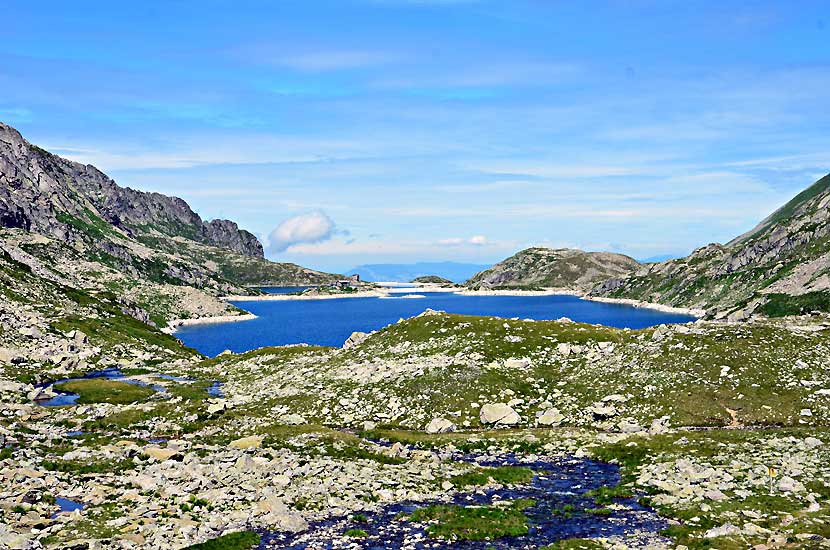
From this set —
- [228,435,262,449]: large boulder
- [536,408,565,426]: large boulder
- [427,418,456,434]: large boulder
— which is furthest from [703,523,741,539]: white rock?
[228,435,262,449]: large boulder

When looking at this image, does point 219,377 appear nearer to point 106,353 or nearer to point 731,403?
point 106,353

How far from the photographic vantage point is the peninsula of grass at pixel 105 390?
7019cm

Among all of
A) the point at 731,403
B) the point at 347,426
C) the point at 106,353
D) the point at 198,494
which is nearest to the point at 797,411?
the point at 731,403

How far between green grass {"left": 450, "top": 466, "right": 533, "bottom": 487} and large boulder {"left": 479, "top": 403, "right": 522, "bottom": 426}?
13.7m

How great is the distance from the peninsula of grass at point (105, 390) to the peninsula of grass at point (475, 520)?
48.5 m

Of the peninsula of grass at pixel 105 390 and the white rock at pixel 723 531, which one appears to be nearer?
the white rock at pixel 723 531

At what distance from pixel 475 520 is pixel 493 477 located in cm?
863

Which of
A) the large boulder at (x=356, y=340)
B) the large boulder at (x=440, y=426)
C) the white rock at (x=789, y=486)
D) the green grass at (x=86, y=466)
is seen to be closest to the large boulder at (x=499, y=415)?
the large boulder at (x=440, y=426)

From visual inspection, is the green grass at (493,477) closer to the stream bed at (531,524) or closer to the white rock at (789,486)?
the stream bed at (531,524)

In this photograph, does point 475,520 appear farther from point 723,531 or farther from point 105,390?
point 105,390

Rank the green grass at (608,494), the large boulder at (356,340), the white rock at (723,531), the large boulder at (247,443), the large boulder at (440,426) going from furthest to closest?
Result: the large boulder at (356,340)
the large boulder at (440,426)
the large boulder at (247,443)
the green grass at (608,494)
the white rock at (723,531)

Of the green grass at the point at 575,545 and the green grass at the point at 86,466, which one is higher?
the green grass at the point at 575,545

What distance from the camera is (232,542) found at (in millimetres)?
28922

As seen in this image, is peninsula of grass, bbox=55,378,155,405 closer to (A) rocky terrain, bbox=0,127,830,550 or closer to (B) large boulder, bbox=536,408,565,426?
(A) rocky terrain, bbox=0,127,830,550
